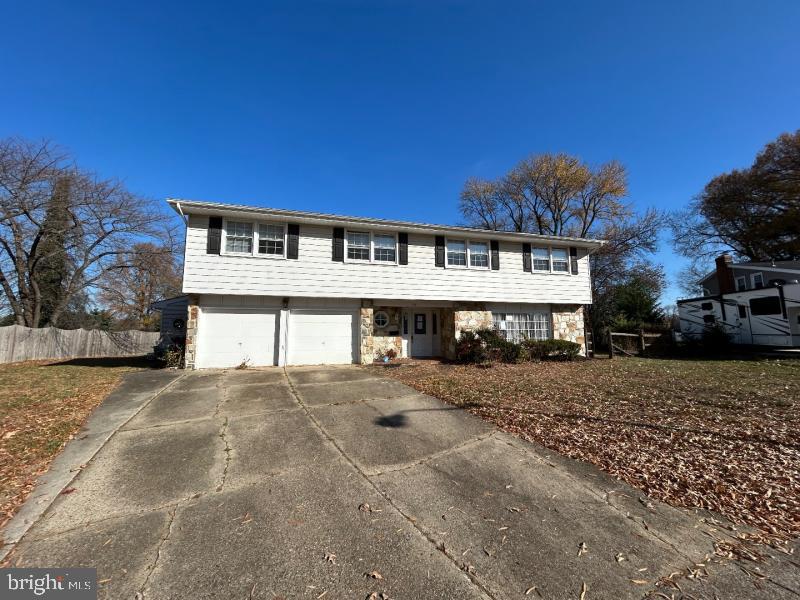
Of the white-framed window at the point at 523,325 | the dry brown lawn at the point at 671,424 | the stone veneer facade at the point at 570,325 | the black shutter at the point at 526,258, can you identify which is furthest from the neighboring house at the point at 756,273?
the black shutter at the point at 526,258

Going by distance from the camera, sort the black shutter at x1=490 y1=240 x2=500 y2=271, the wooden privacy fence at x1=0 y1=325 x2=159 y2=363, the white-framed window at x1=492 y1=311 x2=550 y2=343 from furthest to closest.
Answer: the wooden privacy fence at x1=0 y1=325 x2=159 y2=363, the white-framed window at x1=492 y1=311 x2=550 y2=343, the black shutter at x1=490 y1=240 x2=500 y2=271

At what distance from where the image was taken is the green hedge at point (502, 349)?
38.3 feet

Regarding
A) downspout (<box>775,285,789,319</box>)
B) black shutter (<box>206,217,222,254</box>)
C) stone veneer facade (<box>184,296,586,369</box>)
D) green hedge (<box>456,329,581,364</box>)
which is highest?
black shutter (<box>206,217,222,254</box>)

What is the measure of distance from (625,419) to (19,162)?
24.9 meters

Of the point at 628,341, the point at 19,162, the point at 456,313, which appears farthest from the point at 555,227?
the point at 19,162

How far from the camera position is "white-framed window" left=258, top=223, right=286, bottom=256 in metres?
10.7

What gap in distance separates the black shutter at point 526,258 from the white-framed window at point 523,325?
1.97 meters

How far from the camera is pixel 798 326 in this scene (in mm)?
15344

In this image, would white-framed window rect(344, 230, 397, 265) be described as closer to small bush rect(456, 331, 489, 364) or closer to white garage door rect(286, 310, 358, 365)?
white garage door rect(286, 310, 358, 365)

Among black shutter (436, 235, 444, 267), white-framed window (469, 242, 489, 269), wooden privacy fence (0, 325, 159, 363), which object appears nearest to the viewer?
black shutter (436, 235, 444, 267)

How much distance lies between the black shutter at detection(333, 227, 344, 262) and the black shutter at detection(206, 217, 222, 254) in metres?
3.56

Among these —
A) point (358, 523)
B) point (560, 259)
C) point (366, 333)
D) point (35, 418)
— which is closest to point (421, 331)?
point (366, 333)

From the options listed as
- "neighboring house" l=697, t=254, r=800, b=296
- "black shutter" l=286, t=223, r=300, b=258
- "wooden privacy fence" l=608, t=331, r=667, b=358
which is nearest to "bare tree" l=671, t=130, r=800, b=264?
"neighboring house" l=697, t=254, r=800, b=296

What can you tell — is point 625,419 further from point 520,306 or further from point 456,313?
point 520,306
